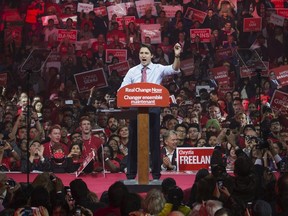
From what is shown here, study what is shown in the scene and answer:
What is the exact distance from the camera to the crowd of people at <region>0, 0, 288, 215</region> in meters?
7.54

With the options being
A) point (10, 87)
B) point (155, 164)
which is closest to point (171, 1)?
point (10, 87)

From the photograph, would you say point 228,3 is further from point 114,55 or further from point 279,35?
point 114,55

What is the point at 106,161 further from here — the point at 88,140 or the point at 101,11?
the point at 101,11

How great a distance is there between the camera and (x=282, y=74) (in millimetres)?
15766

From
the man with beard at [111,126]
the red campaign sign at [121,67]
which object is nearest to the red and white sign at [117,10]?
the red campaign sign at [121,67]

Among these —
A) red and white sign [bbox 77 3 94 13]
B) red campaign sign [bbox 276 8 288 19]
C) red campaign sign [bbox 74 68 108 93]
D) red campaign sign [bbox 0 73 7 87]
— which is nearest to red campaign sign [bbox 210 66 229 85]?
red campaign sign [bbox 74 68 108 93]

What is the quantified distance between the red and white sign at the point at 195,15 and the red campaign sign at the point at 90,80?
9.73ft

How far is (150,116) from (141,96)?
0.57 meters

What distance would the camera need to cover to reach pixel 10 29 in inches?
720

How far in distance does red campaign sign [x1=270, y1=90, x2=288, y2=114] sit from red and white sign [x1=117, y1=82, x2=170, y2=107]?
18.0ft

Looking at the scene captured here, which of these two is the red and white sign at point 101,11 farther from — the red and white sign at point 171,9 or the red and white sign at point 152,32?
the red and white sign at point 171,9

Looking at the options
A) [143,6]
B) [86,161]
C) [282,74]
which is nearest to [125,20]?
[143,6]

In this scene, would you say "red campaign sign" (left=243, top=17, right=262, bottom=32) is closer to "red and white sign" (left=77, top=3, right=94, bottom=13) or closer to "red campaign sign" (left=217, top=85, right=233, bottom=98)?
"red campaign sign" (left=217, top=85, right=233, bottom=98)

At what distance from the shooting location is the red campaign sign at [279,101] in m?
14.2
